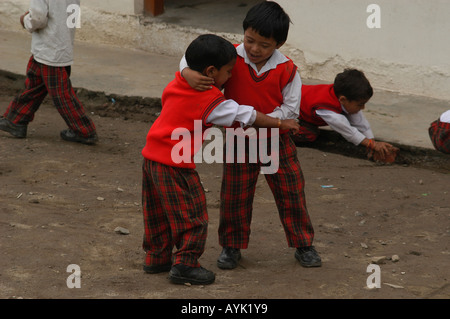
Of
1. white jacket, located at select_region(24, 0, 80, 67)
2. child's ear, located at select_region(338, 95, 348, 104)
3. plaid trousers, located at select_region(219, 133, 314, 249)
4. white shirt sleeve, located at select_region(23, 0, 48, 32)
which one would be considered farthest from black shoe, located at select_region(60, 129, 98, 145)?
plaid trousers, located at select_region(219, 133, 314, 249)

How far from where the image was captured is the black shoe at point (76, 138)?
591cm

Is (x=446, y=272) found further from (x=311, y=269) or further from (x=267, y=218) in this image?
(x=267, y=218)

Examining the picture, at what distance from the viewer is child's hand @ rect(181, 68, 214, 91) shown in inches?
127

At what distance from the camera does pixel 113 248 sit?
3.96 metres

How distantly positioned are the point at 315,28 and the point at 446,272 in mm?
4013

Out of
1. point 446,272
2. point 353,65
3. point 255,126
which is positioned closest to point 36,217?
point 255,126

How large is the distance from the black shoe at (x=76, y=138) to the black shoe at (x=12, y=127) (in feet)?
1.06

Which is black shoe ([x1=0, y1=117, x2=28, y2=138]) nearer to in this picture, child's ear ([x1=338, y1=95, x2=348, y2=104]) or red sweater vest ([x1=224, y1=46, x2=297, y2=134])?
child's ear ([x1=338, y1=95, x2=348, y2=104])

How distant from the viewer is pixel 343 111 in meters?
5.75

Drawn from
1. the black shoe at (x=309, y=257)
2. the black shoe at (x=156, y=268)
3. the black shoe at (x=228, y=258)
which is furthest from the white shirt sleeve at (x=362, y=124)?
the black shoe at (x=156, y=268)

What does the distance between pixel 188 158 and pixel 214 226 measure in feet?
3.84

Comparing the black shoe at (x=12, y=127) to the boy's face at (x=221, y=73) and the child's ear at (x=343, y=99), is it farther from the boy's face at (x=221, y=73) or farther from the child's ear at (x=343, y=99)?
the boy's face at (x=221, y=73)

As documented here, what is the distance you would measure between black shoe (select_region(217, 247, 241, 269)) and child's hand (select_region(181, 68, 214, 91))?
1.02 m
